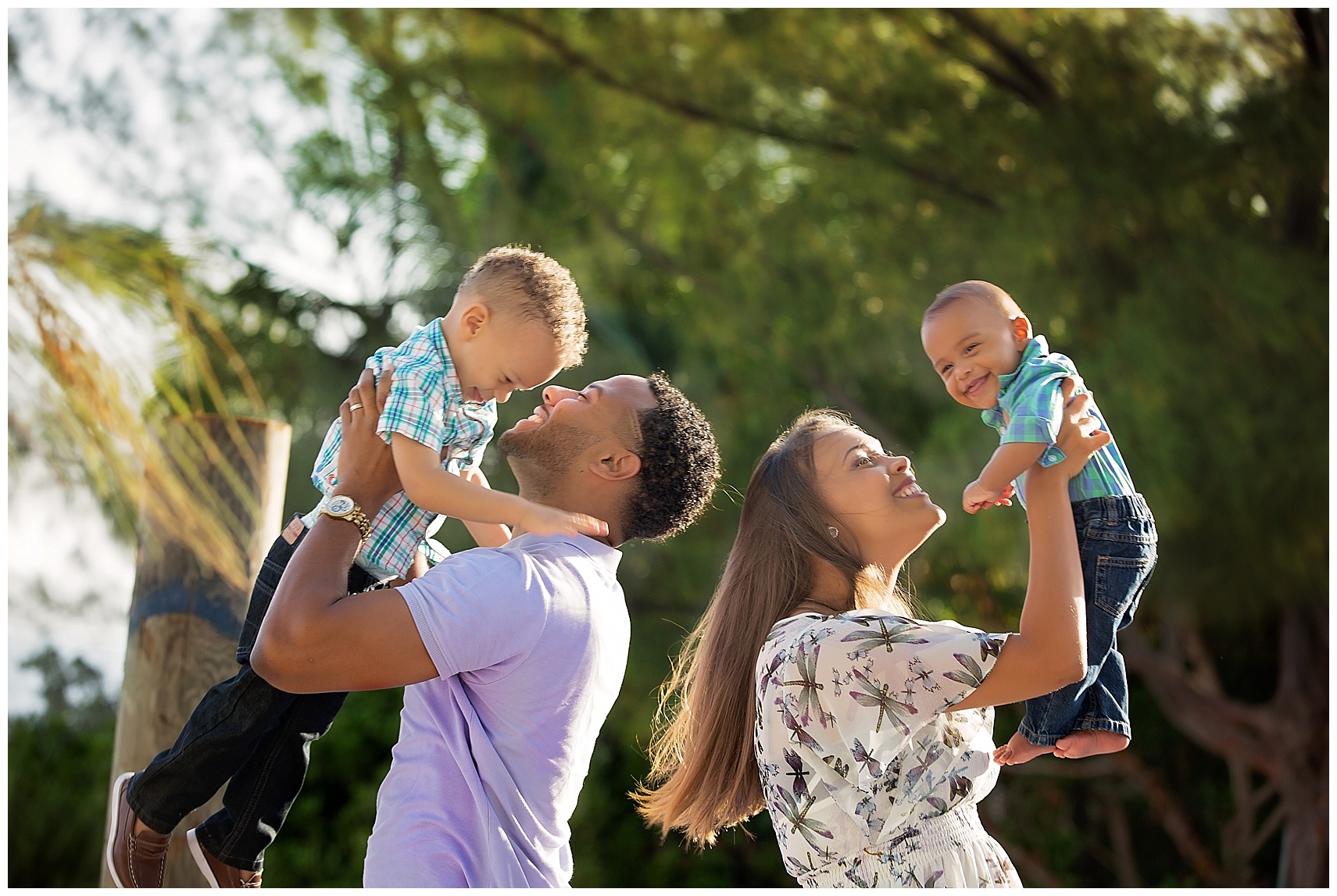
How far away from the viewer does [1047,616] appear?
5.64ft

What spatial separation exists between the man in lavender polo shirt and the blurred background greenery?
10.5ft

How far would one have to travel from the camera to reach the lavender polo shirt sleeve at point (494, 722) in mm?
1739

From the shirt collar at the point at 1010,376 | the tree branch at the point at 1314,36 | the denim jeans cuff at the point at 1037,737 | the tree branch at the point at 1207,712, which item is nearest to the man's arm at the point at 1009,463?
the shirt collar at the point at 1010,376

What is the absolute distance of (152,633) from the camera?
2646 mm

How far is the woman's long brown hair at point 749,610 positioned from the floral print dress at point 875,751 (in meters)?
0.13

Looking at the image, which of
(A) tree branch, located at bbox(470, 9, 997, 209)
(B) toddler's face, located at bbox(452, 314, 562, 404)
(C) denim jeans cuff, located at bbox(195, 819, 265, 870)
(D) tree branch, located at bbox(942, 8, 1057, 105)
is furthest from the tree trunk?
(C) denim jeans cuff, located at bbox(195, 819, 265, 870)

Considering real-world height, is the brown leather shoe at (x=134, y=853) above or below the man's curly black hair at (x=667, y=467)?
below

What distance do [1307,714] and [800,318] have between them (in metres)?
3.30

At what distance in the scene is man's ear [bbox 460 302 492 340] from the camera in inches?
80.3

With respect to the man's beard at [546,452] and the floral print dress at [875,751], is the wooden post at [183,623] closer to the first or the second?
the man's beard at [546,452]

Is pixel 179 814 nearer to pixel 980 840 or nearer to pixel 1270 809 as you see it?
pixel 980 840

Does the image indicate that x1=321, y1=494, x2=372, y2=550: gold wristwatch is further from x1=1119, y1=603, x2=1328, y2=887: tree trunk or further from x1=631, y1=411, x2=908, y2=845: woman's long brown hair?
x1=1119, y1=603, x2=1328, y2=887: tree trunk

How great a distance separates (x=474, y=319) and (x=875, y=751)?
3.15 ft

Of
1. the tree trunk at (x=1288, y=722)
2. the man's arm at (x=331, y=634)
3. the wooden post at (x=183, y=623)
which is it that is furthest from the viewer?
the tree trunk at (x=1288, y=722)
